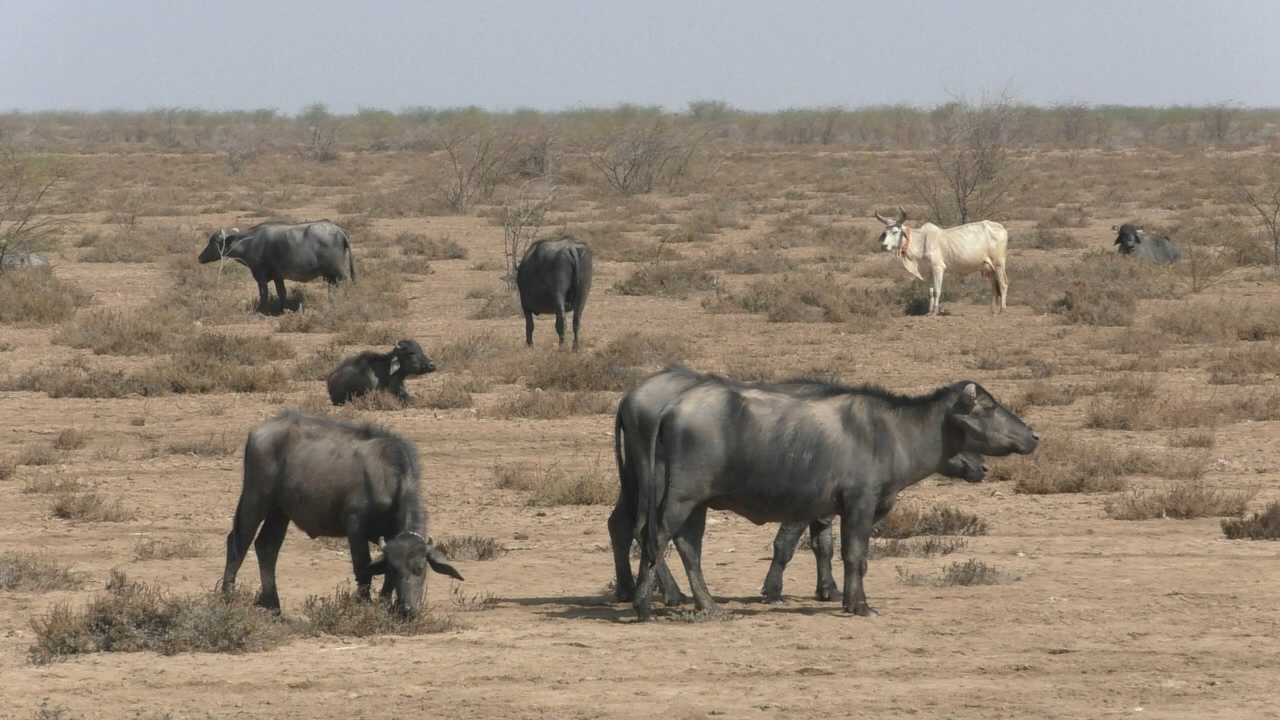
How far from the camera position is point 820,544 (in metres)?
9.83

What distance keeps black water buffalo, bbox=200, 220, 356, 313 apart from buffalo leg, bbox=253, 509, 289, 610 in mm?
16359

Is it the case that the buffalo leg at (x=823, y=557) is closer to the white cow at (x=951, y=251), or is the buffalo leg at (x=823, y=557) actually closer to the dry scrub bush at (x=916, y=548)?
the dry scrub bush at (x=916, y=548)

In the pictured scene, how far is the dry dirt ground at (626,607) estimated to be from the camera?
24.8 feet

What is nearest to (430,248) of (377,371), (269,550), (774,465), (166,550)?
(377,371)

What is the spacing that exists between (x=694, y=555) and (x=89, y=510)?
5604 mm

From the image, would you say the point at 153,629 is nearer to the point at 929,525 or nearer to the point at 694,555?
the point at 694,555

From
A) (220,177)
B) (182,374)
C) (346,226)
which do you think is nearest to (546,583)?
(182,374)

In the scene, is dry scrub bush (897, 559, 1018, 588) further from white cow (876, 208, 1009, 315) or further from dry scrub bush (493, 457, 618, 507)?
white cow (876, 208, 1009, 315)

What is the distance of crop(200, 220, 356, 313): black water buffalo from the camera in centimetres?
2533

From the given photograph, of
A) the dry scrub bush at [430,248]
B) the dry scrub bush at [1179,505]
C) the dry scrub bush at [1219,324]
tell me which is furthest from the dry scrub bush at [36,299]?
the dry scrub bush at [1179,505]

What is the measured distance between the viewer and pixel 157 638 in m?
8.46

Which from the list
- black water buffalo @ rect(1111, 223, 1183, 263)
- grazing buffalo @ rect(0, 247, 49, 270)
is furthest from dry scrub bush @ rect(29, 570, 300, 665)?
black water buffalo @ rect(1111, 223, 1183, 263)

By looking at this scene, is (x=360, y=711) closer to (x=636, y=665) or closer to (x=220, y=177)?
(x=636, y=665)

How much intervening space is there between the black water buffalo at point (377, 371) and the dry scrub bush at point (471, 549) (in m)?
6.23
